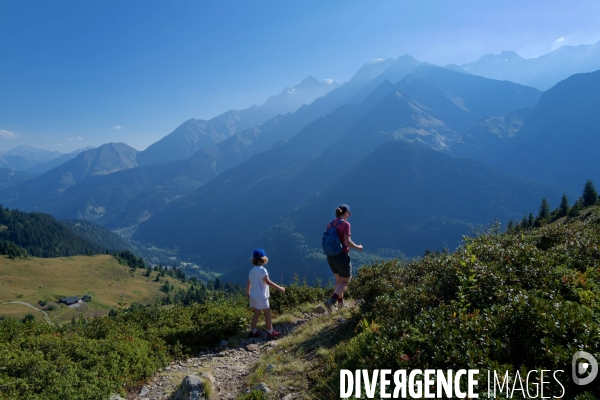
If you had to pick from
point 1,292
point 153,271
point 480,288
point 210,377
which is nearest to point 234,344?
point 210,377

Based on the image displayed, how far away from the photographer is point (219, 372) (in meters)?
7.06

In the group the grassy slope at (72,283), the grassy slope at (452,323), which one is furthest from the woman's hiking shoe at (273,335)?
the grassy slope at (72,283)

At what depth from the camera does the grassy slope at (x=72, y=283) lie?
108250 mm

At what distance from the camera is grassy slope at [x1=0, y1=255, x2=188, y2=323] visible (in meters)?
108

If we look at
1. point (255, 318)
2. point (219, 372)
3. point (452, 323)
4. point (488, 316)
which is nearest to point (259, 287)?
point (255, 318)

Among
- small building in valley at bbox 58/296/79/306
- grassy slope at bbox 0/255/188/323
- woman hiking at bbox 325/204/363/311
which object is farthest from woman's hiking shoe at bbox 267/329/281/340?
small building in valley at bbox 58/296/79/306

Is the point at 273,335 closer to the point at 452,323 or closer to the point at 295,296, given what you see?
the point at 295,296

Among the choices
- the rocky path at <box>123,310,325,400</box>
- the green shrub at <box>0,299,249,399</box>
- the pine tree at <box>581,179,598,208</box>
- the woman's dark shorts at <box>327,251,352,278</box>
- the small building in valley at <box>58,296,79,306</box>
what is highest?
the pine tree at <box>581,179,598,208</box>

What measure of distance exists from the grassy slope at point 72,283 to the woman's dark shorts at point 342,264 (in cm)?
11666

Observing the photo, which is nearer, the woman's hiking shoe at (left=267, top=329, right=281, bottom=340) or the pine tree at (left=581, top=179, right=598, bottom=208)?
the woman's hiking shoe at (left=267, top=329, right=281, bottom=340)

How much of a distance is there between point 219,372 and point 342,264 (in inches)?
168

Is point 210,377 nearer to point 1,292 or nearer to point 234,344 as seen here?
point 234,344

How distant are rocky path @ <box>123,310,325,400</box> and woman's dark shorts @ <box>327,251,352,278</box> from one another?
2.33 metres

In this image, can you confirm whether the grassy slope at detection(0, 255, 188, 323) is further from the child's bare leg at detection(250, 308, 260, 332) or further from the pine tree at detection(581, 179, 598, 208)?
the pine tree at detection(581, 179, 598, 208)
